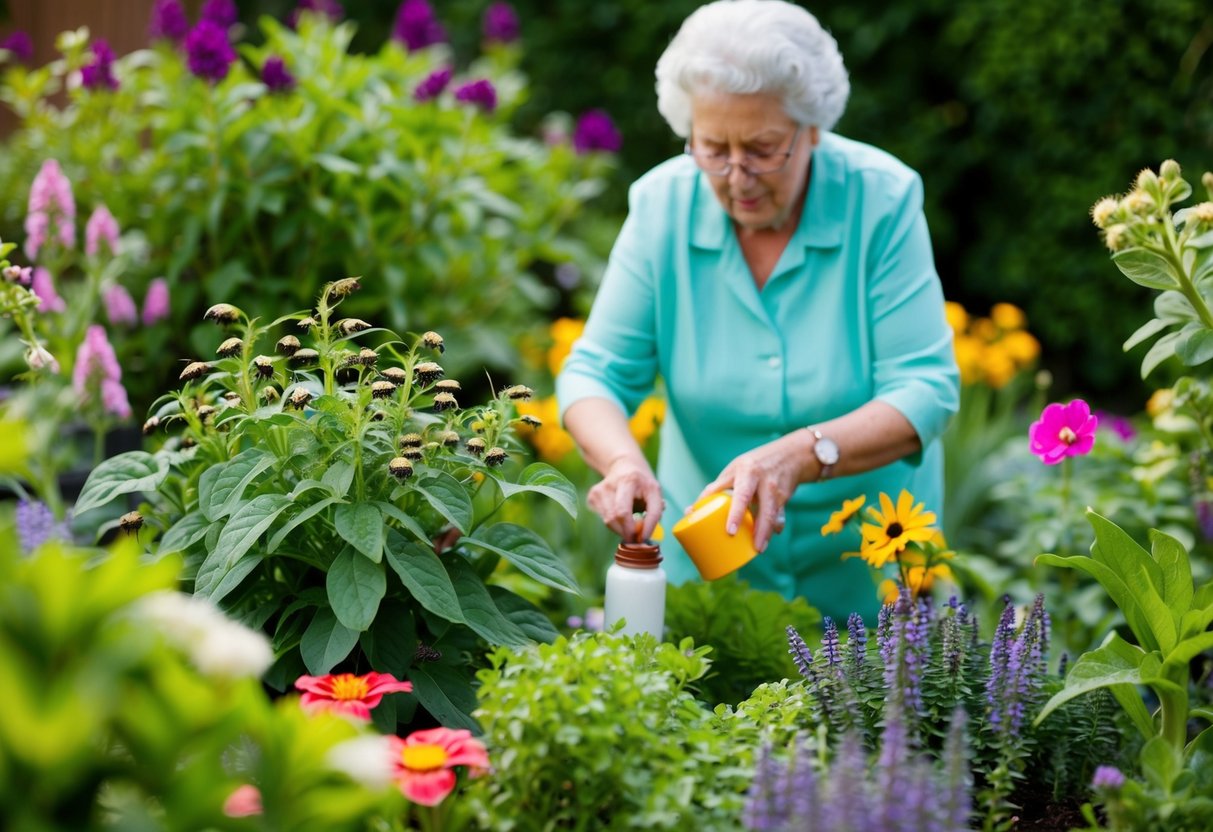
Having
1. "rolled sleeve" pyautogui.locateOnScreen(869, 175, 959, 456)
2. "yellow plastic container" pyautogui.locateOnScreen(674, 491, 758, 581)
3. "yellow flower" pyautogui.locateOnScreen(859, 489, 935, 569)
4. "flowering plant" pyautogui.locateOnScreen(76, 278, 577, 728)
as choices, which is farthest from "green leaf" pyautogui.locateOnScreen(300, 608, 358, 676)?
"rolled sleeve" pyautogui.locateOnScreen(869, 175, 959, 456)

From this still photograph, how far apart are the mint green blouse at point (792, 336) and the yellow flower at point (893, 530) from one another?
33cm

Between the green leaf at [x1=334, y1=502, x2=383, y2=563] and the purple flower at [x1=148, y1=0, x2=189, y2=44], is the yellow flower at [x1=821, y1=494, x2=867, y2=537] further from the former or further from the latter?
the purple flower at [x1=148, y1=0, x2=189, y2=44]

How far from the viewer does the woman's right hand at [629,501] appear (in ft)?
6.61

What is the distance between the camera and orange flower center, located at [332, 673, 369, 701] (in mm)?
1491

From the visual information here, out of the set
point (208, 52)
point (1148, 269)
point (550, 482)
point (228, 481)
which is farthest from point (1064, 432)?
point (208, 52)

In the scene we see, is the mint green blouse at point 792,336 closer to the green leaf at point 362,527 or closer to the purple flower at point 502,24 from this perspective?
the green leaf at point 362,527

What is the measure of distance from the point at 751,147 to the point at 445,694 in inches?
45.0

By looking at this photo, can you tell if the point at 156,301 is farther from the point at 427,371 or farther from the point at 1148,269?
the point at 1148,269

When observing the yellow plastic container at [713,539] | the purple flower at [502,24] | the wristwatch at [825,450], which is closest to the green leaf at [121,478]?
the yellow plastic container at [713,539]

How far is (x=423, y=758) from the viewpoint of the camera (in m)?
1.33

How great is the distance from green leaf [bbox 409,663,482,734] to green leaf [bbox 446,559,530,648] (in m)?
0.08

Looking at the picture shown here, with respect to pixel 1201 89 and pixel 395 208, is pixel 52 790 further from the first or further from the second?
pixel 1201 89

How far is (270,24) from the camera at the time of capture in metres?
3.61

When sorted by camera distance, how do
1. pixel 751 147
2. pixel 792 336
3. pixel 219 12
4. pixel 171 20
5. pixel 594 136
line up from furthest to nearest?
pixel 594 136, pixel 171 20, pixel 219 12, pixel 792 336, pixel 751 147
